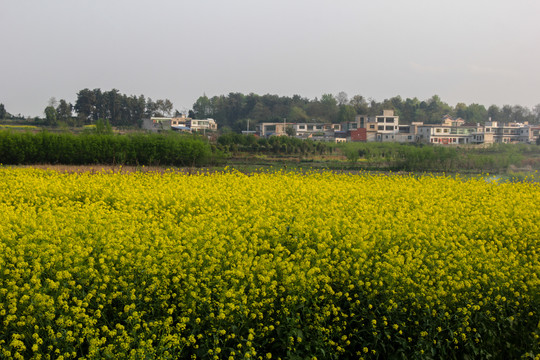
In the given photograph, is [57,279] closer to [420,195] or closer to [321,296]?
[321,296]

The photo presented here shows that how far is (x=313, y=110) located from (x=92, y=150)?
5440 cm

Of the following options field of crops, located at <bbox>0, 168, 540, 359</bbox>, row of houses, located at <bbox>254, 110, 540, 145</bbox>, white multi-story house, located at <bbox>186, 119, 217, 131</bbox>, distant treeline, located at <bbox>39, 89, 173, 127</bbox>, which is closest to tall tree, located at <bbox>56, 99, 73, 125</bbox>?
distant treeline, located at <bbox>39, 89, 173, 127</bbox>

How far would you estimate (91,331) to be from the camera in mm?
3732

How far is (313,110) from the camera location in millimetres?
76062

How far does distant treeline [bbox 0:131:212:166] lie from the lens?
2397 cm

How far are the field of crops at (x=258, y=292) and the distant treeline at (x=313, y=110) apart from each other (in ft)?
209

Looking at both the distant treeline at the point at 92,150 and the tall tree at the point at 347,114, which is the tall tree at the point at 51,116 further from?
the tall tree at the point at 347,114

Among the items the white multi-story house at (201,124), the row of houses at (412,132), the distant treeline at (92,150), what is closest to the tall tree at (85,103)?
the white multi-story house at (201,124)

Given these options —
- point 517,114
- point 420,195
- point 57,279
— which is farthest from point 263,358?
point 517,114

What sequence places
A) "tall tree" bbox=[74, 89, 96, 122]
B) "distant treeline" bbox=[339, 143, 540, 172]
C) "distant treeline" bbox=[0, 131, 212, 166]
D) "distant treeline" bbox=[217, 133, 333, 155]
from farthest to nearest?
"tall tree" bbox=[74, 89, 96, 122] < "distant treeline" bbox=[217, 133, 333, 155] < "distant treeline" bbox=[339, 143, 540, 172] < "distant treeline" bbox=[0, 131, 212, 166]

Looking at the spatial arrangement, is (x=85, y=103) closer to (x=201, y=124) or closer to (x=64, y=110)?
(x=64, y=110)

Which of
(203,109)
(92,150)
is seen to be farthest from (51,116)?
(203,109)

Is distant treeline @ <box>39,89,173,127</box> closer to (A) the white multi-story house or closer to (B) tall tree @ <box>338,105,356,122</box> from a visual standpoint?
(A) the white multi-story house

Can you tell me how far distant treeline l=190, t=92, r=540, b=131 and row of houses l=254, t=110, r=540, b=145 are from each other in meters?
5.64
